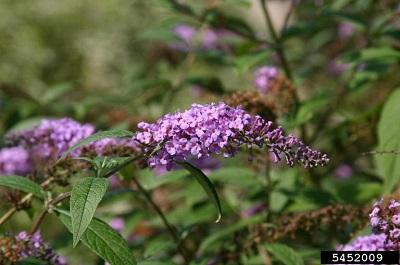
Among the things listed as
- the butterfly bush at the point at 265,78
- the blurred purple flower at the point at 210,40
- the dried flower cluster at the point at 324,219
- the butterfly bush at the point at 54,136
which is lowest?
the dried flower cluster at the point at 324,219

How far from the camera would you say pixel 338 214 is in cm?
199

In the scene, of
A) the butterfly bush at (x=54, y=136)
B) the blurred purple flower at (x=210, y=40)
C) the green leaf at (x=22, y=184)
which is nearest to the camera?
the green leaf at (x=22, y=184)

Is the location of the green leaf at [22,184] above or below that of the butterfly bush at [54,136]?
below

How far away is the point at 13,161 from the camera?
250cm

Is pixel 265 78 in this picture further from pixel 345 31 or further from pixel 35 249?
pixel 345 31

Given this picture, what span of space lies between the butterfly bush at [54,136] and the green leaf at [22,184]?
295 millimetres

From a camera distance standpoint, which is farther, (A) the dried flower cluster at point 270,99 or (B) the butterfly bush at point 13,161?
(B) the butterfly bush at point 13,161

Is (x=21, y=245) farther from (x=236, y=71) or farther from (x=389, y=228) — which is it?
(x=236, y=71)

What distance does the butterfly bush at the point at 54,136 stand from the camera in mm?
2049

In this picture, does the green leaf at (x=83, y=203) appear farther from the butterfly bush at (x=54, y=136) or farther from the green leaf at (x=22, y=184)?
the butterfly bush at (x=54, y=136)

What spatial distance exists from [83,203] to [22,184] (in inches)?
12.0

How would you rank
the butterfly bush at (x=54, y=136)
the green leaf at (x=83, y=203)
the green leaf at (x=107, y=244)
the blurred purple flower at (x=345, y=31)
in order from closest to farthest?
the green leaf at (x=83, y=203)
the green leaf at (x=107, y=244)
the butterfly bush at (x=54, y=136)
the blurred purple flower at (x=345, y=31)

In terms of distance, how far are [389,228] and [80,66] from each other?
5.28 m

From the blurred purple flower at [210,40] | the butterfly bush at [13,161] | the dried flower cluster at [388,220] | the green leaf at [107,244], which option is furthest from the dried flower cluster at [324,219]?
the blurred purple flower at [210,40]
